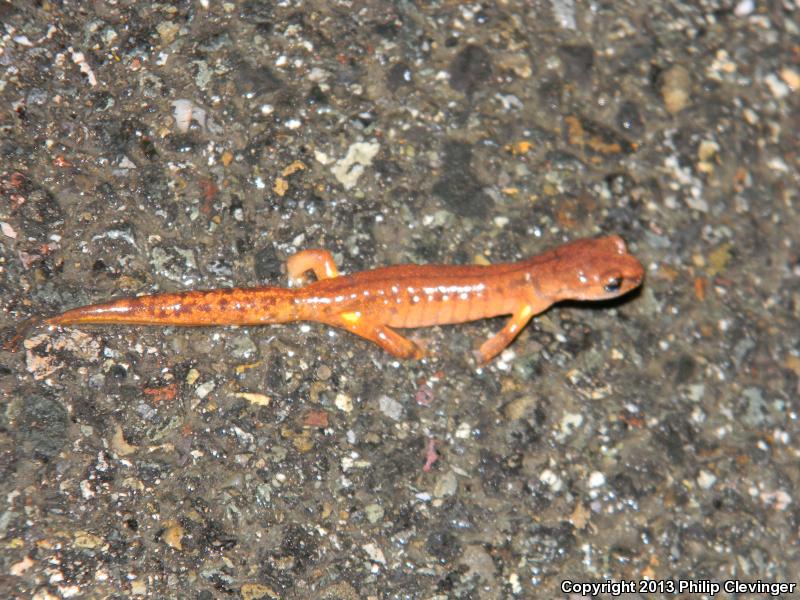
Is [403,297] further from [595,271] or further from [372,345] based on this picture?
[595,271]

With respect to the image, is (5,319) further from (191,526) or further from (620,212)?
(620,212)

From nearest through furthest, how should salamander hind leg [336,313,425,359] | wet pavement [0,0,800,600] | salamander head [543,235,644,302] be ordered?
1. wet pavement [0,0,800,600]
2. salamander hind leg [336,313,425,359]
3. salamander head [543,235,644,302]

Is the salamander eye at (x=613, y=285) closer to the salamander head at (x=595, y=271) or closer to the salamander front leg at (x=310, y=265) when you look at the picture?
the salamander head at (x=595, y=271)

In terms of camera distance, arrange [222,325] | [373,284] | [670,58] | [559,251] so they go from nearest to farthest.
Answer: [222,325]
[373,284]
[559,251]
[670,58]

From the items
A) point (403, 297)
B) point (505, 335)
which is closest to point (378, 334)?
point (403, 297)

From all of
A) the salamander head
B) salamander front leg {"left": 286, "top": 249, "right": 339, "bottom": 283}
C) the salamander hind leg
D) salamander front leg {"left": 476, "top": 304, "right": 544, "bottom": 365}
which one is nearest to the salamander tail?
salamander front leg {"left": 286, "top": 249, "right": 339, "bottom": 283}

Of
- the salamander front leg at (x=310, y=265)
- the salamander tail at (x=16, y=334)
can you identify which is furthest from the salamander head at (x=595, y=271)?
the salamander tail at (x=16, y=334)

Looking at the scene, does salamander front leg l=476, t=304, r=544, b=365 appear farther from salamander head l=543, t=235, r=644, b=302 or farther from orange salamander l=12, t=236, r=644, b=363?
salamander head l=543, t=235, r=644, b=302

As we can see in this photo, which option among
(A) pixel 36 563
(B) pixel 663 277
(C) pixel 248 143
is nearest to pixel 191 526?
(A) pixel 36 563
